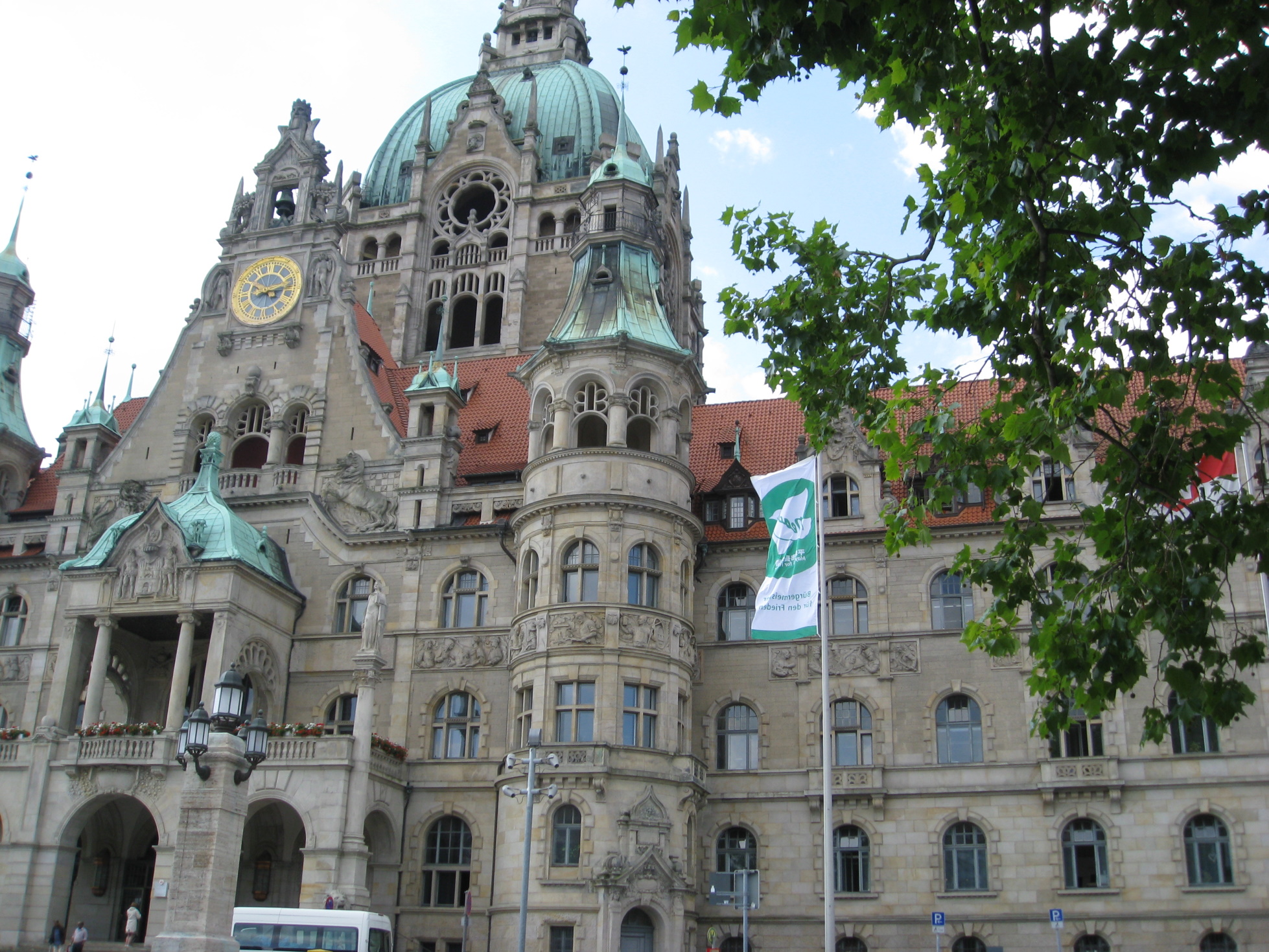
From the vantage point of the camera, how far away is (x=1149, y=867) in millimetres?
33344

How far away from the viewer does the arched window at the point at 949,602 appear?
3669cm

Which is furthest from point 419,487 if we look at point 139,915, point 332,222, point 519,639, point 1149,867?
point 1149,867

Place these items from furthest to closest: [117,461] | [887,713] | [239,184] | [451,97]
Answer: [451,97] → [239,184] → [117,461] → [887,713]

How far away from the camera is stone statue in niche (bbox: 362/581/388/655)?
3497cm

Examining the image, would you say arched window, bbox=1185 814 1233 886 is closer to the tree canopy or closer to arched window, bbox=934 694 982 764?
arched window, bbox=934 694 982 764

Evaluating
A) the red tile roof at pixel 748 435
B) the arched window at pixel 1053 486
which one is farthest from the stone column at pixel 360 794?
the arched window at pixel 1053 486

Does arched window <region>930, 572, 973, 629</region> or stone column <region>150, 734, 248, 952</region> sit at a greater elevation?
arched window <region>930, 572, 973, 629</region>

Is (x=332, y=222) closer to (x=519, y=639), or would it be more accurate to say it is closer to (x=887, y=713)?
(x=519, y=639)

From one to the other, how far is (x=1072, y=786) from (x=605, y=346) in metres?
17.2

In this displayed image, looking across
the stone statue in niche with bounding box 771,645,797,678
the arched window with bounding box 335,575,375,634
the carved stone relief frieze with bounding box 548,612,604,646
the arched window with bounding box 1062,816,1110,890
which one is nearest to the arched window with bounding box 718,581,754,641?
the stone statue in niche with bounding box 771,645,797,678

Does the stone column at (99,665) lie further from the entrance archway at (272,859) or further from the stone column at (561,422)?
the stone column at (561,422)

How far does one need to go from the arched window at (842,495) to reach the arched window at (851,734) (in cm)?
555

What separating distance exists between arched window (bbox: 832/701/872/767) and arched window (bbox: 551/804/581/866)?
24.4 feet

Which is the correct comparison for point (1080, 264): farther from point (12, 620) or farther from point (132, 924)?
point (12, 620)
